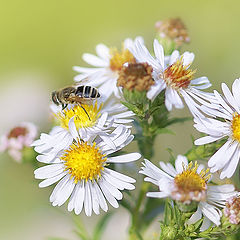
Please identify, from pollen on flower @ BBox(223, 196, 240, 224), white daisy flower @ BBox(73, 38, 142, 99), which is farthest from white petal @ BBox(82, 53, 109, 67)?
pollen on flower @ BBox(223, 196, 240, 224)

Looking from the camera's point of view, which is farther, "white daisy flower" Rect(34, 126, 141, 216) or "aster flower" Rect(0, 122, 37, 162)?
"aster flower" Rect(0, 122, 37, 162)

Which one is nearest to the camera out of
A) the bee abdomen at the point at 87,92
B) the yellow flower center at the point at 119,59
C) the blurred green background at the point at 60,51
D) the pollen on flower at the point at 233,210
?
the pollen on flower at the point at 233,210

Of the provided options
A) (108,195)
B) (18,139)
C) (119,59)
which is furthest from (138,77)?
(18,139)

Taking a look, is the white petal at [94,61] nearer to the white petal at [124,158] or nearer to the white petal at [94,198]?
the white petal at [124,158]

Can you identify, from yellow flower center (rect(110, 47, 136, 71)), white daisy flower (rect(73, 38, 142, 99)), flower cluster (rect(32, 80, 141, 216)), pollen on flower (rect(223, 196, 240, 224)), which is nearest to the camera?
pollen on flower (rect(223, 196, 240, 224))

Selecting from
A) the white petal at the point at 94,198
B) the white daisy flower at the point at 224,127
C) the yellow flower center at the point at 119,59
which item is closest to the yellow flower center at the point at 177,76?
the white daisy flower at the point at 224,127

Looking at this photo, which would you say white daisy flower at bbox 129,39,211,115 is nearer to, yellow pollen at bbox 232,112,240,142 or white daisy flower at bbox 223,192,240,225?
yellow pollen at bbox 232,112,240,142
